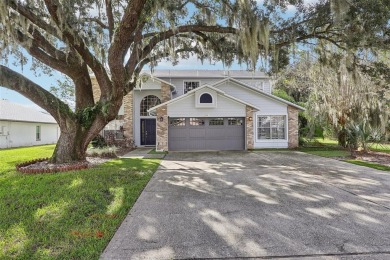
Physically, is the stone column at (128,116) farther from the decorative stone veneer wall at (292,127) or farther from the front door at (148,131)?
the decorative stone veneer wall at (292,127)

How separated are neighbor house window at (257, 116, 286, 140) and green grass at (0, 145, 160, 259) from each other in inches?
455

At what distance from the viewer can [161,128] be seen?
50.6 feet

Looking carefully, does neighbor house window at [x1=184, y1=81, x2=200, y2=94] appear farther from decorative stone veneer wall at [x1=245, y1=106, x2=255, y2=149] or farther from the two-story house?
decorative stone veneer wall at [x1=245, y1=106, x2=255, y2=149]

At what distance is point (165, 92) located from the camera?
17.2m

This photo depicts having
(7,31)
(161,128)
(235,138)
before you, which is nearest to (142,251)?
Answer: (7,31)

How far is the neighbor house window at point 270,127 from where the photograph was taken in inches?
679

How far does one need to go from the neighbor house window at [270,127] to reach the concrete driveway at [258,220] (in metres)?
10.1

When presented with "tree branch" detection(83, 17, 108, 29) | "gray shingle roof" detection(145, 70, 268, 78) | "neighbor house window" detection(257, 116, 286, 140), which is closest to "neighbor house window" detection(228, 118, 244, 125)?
"neighbor house window" detection(257, 116, 286, 140)

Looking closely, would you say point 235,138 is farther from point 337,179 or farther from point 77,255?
point 77,255

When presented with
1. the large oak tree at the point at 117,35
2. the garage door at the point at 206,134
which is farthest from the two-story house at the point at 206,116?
the large oak tree at the point at 117,35

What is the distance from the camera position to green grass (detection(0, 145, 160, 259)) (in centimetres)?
315

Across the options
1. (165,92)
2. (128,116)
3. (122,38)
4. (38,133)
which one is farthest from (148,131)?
(38,133)

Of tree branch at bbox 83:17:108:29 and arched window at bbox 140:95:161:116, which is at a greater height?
tree branch at bbox 83:17:108:29

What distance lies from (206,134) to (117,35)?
9.45 metres
